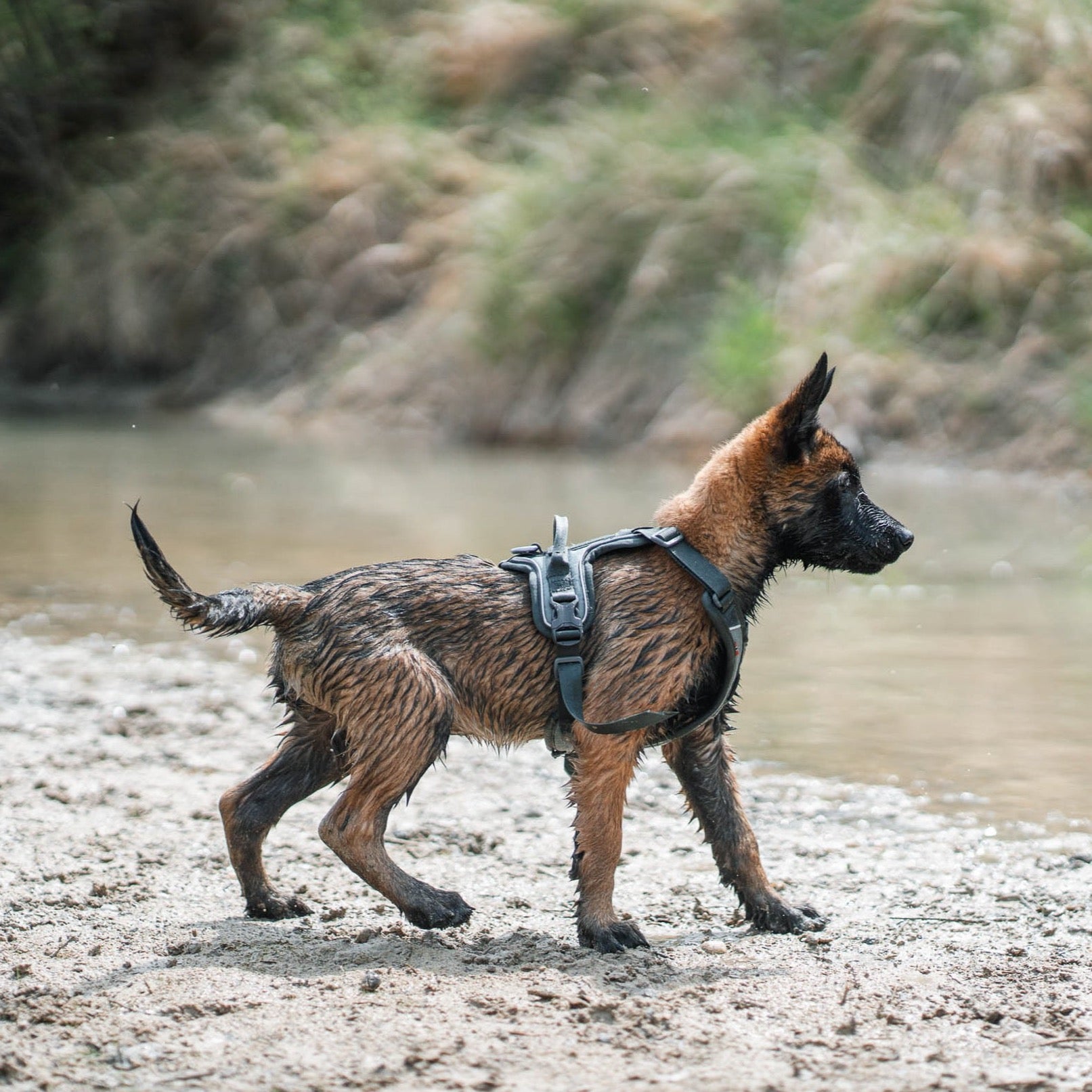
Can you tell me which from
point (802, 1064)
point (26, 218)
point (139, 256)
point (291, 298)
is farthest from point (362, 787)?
point (26, 218)

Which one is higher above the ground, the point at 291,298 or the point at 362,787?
the point at 291,298

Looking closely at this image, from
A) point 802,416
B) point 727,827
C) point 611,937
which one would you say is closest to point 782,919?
point 727,827

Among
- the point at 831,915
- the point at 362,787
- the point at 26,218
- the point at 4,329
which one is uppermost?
the point at 26,218

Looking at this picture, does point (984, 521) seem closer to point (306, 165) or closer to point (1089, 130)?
point (1089, 130)

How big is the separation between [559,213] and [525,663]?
48.7 ft

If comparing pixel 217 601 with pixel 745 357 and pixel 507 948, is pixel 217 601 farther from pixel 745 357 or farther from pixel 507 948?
pixel 745 357

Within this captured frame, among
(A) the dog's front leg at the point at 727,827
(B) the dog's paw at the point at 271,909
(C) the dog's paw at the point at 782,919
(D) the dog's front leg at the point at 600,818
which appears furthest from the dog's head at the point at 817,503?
(B) the dog's paw at the point at 271,909

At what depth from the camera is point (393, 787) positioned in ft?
14.1

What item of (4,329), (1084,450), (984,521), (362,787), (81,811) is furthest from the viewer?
(4,329)

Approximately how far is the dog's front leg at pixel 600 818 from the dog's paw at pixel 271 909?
85 centimetres

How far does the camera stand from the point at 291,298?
22.6m

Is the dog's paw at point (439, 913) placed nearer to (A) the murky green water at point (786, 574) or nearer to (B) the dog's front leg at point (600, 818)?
(B) the dog's front leg at point (600, 818)

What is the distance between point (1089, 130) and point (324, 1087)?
50.1ft

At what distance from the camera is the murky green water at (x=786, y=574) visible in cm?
639
